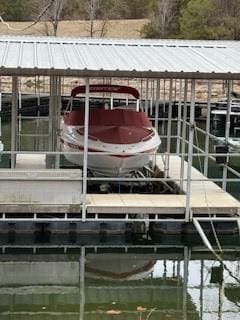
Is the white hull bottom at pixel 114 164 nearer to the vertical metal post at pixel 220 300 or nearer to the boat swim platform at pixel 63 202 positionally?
the boat swim platform at pixel 63 202

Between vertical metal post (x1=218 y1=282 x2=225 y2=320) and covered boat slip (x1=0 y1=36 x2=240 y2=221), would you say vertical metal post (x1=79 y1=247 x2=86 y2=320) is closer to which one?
covered boat slip (x1=0 y1=36 x2=240 y2=221)

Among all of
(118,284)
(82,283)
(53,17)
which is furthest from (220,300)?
(53,17)

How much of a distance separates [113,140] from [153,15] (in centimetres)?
3842

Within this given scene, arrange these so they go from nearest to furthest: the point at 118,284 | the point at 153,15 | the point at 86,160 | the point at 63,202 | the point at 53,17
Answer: the point at 118,284 < the point at 86,160 < the point at 63,202 < the point at 53,17 < the point at 153,15

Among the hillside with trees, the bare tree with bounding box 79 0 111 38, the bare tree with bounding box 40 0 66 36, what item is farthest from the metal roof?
the bare tree with bounding box 79 0 111 38

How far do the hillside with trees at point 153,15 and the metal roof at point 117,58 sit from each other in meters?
29.1

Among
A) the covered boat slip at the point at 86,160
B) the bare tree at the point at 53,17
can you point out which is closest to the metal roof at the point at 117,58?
the covered boat slip at the point at 86,160

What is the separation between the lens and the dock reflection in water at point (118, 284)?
28.3ft

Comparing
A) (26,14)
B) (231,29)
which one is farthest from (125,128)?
(26,14)

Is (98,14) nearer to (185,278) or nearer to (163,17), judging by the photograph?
(163,17)

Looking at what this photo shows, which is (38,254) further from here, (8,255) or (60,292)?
(60,292)

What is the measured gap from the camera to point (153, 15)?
49.8 meters

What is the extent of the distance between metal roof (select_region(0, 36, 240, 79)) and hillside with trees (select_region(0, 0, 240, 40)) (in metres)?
29.1

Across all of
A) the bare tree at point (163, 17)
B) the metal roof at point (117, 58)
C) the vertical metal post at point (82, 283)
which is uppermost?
the bare tree at point (163, 17)
